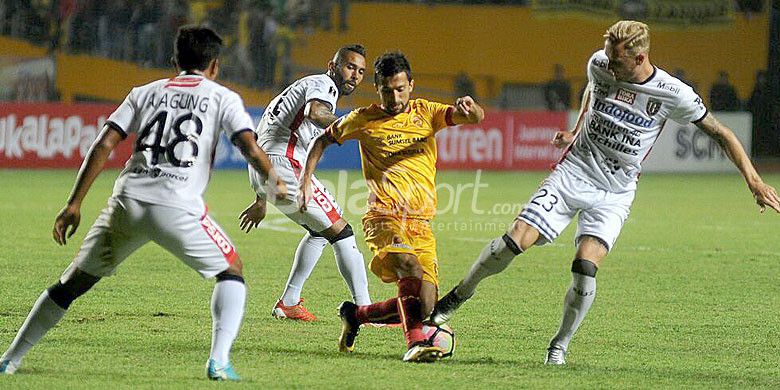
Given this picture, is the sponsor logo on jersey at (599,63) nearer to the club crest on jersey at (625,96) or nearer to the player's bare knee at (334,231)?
the club crest on jersey at (625,96)

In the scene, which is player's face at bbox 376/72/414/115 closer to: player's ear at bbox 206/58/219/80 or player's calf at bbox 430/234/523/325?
player's calf at bbox 430/234/523/325

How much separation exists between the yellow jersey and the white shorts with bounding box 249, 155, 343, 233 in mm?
1175

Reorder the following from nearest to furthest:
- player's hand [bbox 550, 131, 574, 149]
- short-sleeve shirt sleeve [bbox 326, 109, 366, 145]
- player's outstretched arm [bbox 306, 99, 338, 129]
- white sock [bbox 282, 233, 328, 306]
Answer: short-sleeve shirt sleeve [bbox 326, 109, 366, 145], player's hand [bbox 550, 131, 574, 149], player's outstretched arm [bbox 306, 99, 338, 129], white sock [bbox 282, 233, 328, 306]

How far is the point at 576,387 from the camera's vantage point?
6.27 meters

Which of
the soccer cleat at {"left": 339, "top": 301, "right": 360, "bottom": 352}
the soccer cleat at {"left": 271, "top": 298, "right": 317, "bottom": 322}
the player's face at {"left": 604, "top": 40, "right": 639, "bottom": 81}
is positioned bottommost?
the soccer cleat at {"left": 271, "top": 298, "right": 317, "bottom": 322}

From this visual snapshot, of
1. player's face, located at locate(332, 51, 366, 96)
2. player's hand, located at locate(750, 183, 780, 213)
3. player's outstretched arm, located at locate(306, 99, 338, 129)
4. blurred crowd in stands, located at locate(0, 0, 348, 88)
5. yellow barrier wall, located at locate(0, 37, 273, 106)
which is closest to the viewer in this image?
player's hand, located at locate(750, 183, 780, 213)

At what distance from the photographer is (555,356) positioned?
6.93 m

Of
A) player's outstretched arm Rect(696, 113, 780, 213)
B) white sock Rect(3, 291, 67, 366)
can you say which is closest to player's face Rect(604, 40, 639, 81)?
player's outstretched arm Rect(696, 113, 780, 213)

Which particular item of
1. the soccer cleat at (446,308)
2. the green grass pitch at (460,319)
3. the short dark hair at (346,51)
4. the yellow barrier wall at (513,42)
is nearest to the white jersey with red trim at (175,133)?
the green grass pitch at (460,319)

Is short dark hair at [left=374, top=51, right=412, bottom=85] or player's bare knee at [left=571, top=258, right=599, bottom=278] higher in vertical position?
short dark hair at [left=374, top=51, right=412, bottom=85]

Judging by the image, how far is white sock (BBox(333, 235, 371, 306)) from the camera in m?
8.54

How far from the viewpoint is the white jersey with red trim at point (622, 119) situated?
706cm

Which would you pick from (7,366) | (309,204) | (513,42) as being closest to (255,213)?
(309,204)

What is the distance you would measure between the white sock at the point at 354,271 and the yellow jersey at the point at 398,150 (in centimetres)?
127
